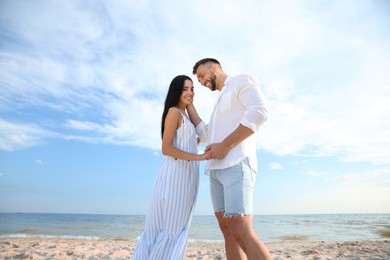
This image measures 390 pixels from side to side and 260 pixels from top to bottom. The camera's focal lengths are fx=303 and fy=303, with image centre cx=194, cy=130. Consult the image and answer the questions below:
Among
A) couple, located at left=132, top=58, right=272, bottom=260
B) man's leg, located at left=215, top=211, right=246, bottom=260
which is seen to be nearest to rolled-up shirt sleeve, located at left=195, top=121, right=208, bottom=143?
couple, located at left=132, top=58, right=272, bottom=260

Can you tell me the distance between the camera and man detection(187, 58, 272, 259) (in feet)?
6.50

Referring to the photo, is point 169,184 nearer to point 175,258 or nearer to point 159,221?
point 159,221

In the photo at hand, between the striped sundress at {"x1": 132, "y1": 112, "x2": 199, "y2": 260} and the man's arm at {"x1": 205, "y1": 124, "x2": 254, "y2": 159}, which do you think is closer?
the man's arm at {"x1": 205, "y1": 124, "x2": 254, "y2": 159}

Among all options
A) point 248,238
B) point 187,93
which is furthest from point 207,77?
point 248,238

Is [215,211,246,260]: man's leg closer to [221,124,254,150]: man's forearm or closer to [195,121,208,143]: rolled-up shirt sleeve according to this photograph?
[221,124,254,150]: man's forearm

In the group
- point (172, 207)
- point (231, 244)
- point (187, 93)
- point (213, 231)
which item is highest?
point (187, 93)

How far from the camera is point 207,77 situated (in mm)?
2557

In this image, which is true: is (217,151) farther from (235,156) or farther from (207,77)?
(207,77)

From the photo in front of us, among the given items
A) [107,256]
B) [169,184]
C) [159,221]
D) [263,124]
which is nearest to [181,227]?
[159,221]

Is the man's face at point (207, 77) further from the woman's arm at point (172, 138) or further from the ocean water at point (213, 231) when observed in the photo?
the ocean water at point (213, 231)

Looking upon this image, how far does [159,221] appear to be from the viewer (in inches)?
95.9

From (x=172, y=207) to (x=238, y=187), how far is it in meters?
0.67

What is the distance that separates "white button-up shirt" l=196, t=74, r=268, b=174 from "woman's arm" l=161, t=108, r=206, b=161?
0.57 ft

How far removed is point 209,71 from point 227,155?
779 millimetres
